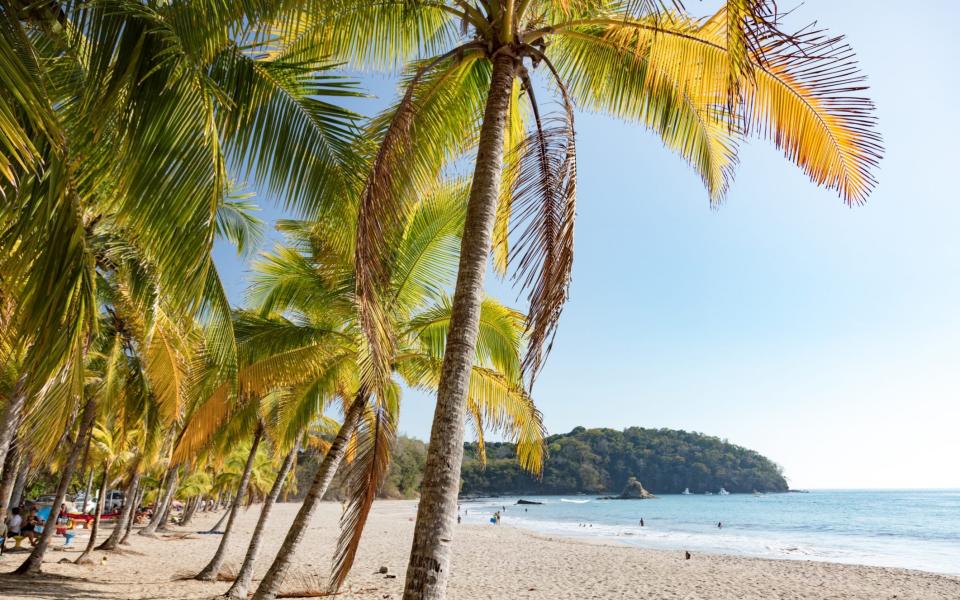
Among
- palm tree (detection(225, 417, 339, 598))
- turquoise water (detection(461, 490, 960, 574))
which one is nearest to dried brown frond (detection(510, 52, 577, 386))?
palm tree (detection(225, 417, 339, 598))

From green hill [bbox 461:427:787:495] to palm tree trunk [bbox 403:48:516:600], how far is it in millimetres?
103605

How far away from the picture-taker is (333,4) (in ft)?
14.8

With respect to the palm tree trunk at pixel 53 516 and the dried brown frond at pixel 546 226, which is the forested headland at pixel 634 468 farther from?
the dried brown frond at pixel 546 226

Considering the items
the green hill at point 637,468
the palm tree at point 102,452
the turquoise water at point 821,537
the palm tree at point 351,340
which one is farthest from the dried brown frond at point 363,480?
the green hill at point 637,468

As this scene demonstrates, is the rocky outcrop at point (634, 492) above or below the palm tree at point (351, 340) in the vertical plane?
below

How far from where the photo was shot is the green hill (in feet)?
352

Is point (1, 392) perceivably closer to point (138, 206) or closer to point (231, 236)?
point (231, 236)

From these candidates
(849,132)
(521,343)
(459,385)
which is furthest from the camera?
(521,343)

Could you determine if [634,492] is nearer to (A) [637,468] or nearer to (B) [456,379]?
(A) [637,468]

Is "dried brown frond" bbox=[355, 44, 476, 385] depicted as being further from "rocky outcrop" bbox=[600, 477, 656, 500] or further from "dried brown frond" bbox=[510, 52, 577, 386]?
"rocky outcrop" bbox=[600, 477, 656, 500]

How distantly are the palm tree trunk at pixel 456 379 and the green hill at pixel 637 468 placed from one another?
104 meters

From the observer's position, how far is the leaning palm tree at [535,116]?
3498mm

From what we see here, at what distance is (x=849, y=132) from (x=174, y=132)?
4752mm

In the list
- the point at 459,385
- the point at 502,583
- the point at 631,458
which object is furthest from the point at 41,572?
the point at 631,458
